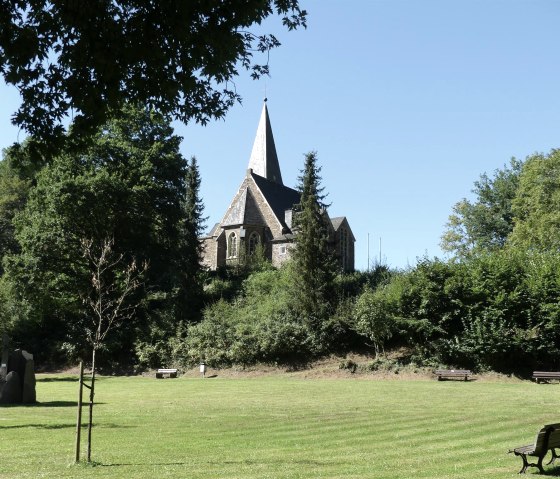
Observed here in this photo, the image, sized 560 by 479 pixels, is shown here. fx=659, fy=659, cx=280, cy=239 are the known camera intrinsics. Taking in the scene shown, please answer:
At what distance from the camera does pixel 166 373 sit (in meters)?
37.6

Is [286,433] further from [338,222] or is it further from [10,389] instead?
[338,222]

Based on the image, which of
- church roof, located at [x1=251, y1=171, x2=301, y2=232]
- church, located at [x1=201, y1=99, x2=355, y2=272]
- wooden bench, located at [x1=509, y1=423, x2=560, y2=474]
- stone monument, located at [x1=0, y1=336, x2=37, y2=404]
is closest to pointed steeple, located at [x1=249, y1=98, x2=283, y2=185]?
church, located at [x1=201, y1=99, x2=355, y2=272]

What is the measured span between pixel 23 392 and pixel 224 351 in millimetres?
17945

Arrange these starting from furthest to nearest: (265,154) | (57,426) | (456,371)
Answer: (265,154), (456,371), (57,426)

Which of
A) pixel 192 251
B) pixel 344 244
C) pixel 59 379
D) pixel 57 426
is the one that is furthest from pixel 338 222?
pixel 57 426

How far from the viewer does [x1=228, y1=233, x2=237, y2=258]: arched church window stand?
218ft

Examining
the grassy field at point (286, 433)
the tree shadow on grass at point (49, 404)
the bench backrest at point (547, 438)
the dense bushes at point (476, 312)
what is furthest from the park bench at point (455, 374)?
the bench backrest at point (547, 438)

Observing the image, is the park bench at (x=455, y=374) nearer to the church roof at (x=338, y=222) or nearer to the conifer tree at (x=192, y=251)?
the conifer tree at (x=192, y=251)

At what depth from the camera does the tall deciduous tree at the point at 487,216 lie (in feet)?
205

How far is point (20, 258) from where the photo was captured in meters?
42.5

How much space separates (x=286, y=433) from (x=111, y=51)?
9.34 meters

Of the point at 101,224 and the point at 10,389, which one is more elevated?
the point at 101,224

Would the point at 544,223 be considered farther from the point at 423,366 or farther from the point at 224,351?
the point at 224,351

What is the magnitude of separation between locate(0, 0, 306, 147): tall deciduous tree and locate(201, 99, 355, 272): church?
2028 inches
